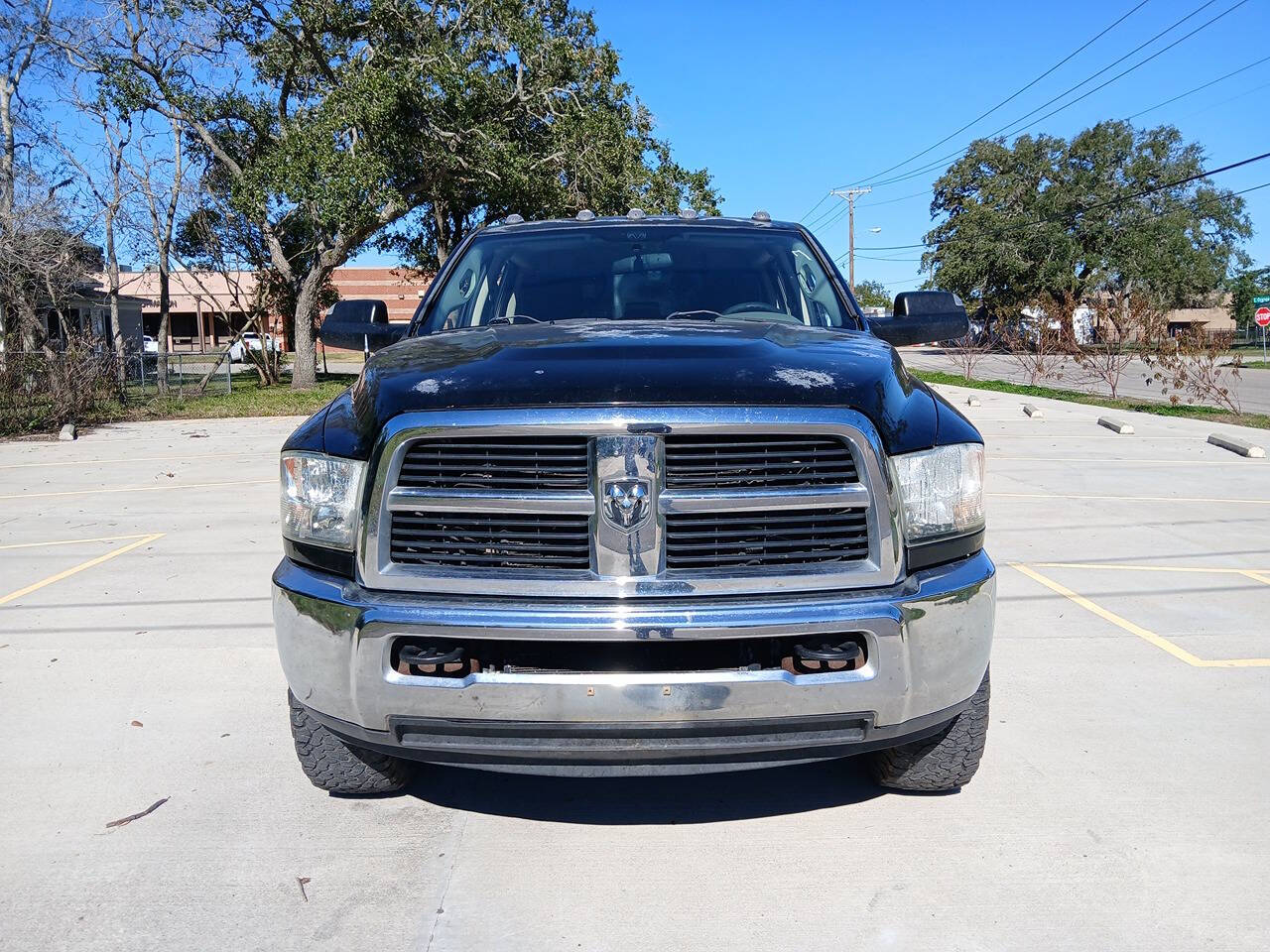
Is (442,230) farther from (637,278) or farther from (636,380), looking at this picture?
(636,380)

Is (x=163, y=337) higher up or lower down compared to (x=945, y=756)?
higher up

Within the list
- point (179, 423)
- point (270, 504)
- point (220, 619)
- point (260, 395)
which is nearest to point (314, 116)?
point (260, 395)

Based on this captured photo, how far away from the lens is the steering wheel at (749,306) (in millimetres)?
4371

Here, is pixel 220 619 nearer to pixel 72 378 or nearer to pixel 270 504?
pixel 270 504

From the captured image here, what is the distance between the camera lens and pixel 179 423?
1914 centimetres

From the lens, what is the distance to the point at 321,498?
9.79 feet

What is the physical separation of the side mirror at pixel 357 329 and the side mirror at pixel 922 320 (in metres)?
2.03

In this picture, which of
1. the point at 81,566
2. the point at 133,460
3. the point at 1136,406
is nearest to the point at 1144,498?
the point at 81,566

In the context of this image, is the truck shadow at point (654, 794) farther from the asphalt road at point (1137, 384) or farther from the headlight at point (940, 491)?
the asphalt road at point (1137, 384)

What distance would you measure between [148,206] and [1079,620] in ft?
98.4

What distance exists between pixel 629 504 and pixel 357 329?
82.2 inches

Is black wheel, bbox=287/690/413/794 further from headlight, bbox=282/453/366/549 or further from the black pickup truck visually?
headlight, bbox=282/453/366/549

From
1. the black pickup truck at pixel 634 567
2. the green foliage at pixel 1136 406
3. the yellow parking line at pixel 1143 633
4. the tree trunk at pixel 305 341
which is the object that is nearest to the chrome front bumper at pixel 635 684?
the black pickup truck at pixel 634 567

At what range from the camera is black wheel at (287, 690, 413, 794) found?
3289mm
